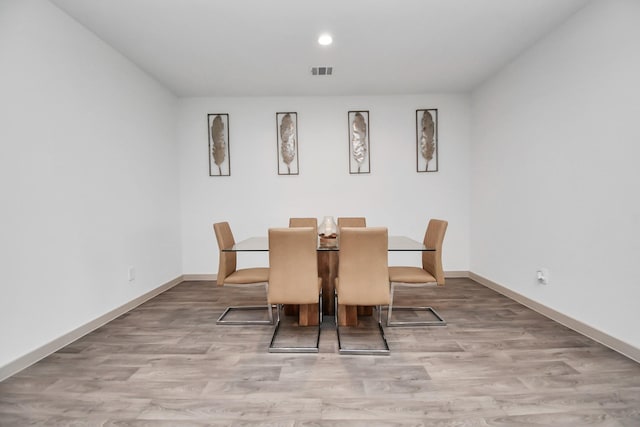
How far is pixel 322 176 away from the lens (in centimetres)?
474

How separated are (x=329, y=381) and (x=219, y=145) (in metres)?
3.79

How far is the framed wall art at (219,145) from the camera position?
4711 mm

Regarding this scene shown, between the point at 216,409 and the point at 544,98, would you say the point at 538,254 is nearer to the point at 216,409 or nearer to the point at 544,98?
the point at 544,98

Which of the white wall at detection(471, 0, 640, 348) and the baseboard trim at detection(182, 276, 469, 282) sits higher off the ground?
the white wall at detection(471, 0, 640, 348)

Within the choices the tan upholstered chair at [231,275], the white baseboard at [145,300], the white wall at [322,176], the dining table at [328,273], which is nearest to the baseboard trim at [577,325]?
the white baseboard at [145,300]

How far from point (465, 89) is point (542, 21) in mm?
1738

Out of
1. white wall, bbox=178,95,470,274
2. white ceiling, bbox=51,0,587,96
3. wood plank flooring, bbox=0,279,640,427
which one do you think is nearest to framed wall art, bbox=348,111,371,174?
white wall, bbox=178,95,470,274

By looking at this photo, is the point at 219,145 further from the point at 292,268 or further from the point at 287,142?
the point at 292,268

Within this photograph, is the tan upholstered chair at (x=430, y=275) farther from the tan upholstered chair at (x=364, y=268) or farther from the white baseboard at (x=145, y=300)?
the white baseboard at (x=145, y=300)

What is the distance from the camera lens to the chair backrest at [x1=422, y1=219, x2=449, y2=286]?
2.88 meters

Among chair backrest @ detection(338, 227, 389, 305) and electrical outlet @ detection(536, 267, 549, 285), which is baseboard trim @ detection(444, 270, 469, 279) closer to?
electrical outlet @ detection(536, 267, 549, 285)

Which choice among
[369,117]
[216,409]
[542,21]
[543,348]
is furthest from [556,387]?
[369,117]

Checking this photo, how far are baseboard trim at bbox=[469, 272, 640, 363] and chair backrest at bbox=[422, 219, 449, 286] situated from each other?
112cm

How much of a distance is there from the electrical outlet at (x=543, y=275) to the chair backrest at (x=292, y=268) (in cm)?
234
